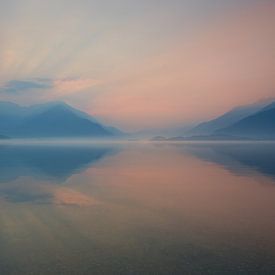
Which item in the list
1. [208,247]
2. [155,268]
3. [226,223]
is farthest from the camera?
[226,223]

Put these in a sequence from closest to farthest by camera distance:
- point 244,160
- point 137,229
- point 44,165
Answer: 1. point 137,229
2. point 44,165
3. point 244,160

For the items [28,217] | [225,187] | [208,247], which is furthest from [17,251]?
[225,187]

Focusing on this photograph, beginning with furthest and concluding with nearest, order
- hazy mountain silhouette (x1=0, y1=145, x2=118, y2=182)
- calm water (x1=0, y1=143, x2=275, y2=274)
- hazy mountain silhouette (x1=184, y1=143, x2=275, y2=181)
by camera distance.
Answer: hazy mountain silhouette (x1=184, y1=143, x2=275, y2=181) < hazy mountain silhouette (x1=0, y1=145, x2=118, y2=182) < calm water (x1=0, y1=143, x2=275, y2=274)

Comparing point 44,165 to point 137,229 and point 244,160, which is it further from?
point 137,229

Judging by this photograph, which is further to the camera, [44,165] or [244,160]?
[244,160]

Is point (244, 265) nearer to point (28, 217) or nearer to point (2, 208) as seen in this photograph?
point (28, 217)

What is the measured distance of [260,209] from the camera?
2508 centimetres

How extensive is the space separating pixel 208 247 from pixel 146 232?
169 inches

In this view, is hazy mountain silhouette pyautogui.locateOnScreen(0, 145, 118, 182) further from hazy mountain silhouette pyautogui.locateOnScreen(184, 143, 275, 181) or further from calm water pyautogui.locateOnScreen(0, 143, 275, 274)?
hazy mountain silhouette pyautogui.locateOnScreen(184, 143, 275, 181)

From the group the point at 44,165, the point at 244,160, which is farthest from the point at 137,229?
the point at 244,160

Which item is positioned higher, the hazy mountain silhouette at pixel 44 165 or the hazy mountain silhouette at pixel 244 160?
the hazy mountain silhouette at pixel 44 165

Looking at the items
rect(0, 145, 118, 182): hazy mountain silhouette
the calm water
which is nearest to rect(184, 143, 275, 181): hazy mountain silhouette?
the calm water

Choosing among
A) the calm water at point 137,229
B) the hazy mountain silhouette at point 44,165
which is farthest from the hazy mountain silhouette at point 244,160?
the hazy mountain silhouette at point 44,165

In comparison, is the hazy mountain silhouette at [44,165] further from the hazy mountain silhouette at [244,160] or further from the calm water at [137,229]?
the hazy mountain silhouette at [244,160]
